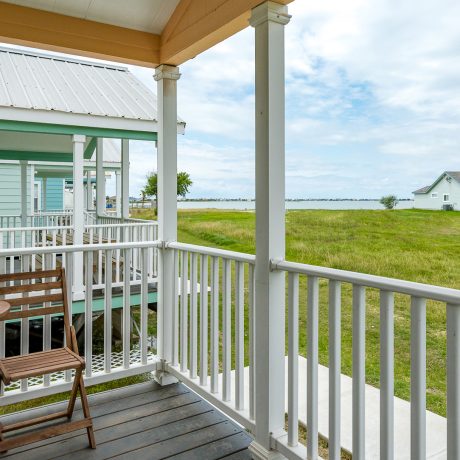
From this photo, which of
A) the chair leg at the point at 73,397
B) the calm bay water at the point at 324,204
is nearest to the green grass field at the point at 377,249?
the calm bay water at the point at 324,204

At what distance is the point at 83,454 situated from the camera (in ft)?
7.60

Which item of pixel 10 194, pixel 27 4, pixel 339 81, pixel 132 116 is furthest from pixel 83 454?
pixel 10 194

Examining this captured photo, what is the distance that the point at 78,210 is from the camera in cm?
546

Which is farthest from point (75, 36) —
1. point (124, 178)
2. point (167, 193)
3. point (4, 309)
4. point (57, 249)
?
point (124, 178)

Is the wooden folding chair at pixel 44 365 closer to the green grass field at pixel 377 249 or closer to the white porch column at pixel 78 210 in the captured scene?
the green grass field at pixel 377 249

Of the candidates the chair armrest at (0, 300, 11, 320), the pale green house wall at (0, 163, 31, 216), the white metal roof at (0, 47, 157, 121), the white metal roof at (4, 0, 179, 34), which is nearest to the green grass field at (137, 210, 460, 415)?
the white metal roof at (4, 0, 179, 34)

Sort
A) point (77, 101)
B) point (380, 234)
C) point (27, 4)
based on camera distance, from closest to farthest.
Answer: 1. point (27, 4)
2. point (380, 234)
3. point (77, 101)

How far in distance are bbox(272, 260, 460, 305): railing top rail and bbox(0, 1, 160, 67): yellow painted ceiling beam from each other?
2.03 meters

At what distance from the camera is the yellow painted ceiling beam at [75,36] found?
2754mm

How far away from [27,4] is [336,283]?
2.66m

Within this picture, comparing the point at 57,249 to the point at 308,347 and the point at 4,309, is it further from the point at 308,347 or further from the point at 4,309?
the point at 308,347

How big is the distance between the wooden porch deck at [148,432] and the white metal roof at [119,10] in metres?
2.71

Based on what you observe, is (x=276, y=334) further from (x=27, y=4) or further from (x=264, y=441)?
(x=27, y=4)

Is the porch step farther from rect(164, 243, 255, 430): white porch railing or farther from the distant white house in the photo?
the distant white house
